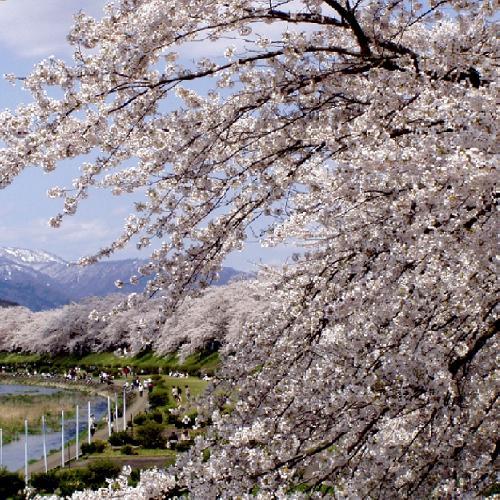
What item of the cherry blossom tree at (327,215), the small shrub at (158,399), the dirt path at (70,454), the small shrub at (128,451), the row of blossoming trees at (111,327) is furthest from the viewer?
the row of blossoming trees at (111,327)

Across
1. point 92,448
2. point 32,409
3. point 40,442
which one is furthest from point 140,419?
point 32,409

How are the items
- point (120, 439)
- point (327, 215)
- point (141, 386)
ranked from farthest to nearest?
point (141, 386)
point (120, 439)
point (327, 215)

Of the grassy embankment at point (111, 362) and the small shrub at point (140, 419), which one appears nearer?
the small shrub at point (140, 419)

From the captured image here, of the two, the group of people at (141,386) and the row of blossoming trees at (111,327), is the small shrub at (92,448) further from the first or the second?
the group of people at (141,386)

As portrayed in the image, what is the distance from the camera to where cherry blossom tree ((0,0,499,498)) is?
3482mm

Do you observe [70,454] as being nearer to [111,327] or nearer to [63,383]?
[63,383]

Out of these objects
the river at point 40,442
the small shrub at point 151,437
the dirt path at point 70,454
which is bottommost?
the river at point 40,442

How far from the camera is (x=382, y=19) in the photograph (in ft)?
16.4

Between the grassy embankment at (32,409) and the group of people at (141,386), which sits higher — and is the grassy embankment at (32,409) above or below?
below

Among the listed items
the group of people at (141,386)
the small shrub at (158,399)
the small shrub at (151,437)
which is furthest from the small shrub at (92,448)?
the group of people at (141,386)

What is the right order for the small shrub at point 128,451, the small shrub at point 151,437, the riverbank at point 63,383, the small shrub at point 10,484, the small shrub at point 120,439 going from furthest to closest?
the riverbank at point 63,383 → the small shrub at point 120,439 → the small shrub at point 151,437 → the small shrub at point 128,451 → the small shrub at point 10,484

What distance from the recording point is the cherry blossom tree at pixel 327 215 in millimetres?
3482

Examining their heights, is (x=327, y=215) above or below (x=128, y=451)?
above

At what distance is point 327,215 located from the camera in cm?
416
